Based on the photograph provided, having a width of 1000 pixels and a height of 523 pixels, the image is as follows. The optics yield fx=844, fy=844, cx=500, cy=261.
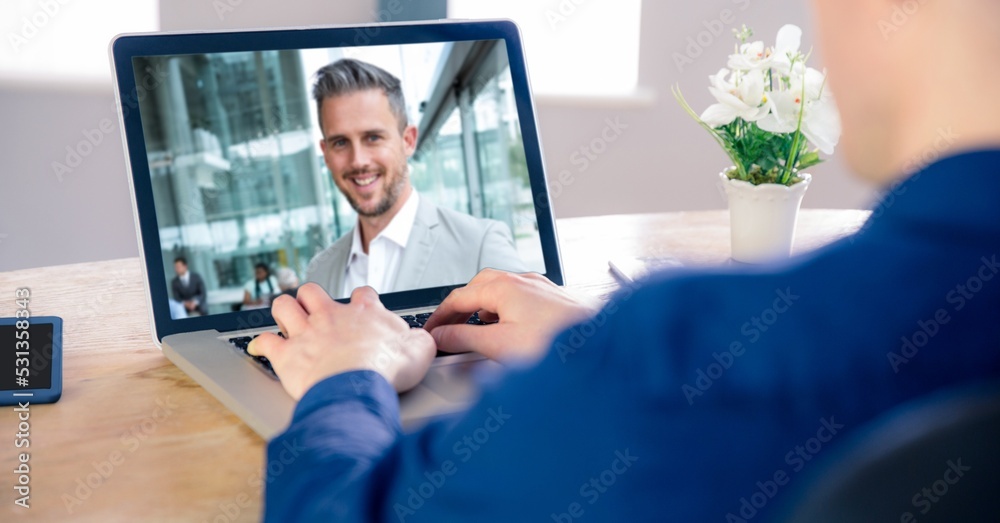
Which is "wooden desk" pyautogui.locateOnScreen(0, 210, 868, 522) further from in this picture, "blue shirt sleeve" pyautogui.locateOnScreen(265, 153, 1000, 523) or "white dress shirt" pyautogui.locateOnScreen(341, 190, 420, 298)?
"white dress shirt" pyautogui.locateOnScreen(341, 190, 420, 298)

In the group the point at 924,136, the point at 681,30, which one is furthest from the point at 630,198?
the point at 924,136

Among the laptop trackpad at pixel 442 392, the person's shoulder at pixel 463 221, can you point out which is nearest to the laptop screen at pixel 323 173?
the person's shoulder at pixel 463 221

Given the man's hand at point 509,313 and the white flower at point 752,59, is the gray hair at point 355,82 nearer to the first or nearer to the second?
the man's hand at point 509,313

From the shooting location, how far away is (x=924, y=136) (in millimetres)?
533

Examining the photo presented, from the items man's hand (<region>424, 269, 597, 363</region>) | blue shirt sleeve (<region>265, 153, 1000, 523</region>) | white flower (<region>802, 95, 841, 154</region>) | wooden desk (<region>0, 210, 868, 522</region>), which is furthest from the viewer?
white flower (<region>802, 95, 841, 154</region>)

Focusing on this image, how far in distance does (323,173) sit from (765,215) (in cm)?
60

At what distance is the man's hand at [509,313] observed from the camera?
791 mm

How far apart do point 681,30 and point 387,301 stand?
122 inches

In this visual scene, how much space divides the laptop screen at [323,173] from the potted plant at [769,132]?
28cm

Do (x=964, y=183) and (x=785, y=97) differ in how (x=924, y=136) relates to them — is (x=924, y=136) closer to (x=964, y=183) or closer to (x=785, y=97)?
(x=964, y=183)

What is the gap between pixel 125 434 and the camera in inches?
29.2

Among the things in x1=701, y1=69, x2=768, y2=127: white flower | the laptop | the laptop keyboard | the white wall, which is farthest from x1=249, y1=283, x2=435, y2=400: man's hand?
the white wall

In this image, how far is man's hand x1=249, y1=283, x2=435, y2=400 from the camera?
69cm

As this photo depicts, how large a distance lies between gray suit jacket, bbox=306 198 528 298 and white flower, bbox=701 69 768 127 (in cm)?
33
